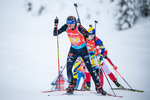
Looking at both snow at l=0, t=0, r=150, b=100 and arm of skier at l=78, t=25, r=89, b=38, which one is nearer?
arm of skier at l=78, t=25, r=89, b=38

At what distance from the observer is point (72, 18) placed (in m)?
3.30

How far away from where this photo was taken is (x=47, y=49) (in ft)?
35.8

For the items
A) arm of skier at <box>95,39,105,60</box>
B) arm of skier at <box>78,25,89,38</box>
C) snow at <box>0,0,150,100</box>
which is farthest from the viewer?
snow at <box>0,0,150,100</box>

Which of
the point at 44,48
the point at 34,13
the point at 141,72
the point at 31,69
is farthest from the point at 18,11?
the point at 141,72

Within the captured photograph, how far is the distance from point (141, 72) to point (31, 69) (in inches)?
199

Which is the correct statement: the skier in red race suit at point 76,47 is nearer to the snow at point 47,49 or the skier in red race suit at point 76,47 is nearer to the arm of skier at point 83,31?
the arm of skier at point 83,31

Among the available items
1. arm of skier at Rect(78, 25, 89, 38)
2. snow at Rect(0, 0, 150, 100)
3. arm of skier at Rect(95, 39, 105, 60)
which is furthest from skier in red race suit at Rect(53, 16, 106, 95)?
arm of skier at Rect(95, 39, 105, 60)

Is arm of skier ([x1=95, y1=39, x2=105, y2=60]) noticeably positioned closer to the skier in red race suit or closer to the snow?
the skier in red race suit

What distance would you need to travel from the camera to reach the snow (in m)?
4.47

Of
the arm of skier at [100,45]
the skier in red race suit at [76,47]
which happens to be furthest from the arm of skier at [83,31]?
the arm of skier at [100,45]

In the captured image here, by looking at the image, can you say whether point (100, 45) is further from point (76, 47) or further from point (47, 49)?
→ point (47, 49)

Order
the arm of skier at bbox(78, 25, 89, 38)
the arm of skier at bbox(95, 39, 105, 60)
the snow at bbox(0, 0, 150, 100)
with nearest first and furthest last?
the arm of skier at bbox(78, 25, 89, 38), the arm of skier at bbox(95, 39, 105, 60), the snow at bbox(0, 0, 150, 100)

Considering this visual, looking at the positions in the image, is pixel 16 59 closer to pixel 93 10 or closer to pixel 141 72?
pixel 141 72

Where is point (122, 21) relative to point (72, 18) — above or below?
above
